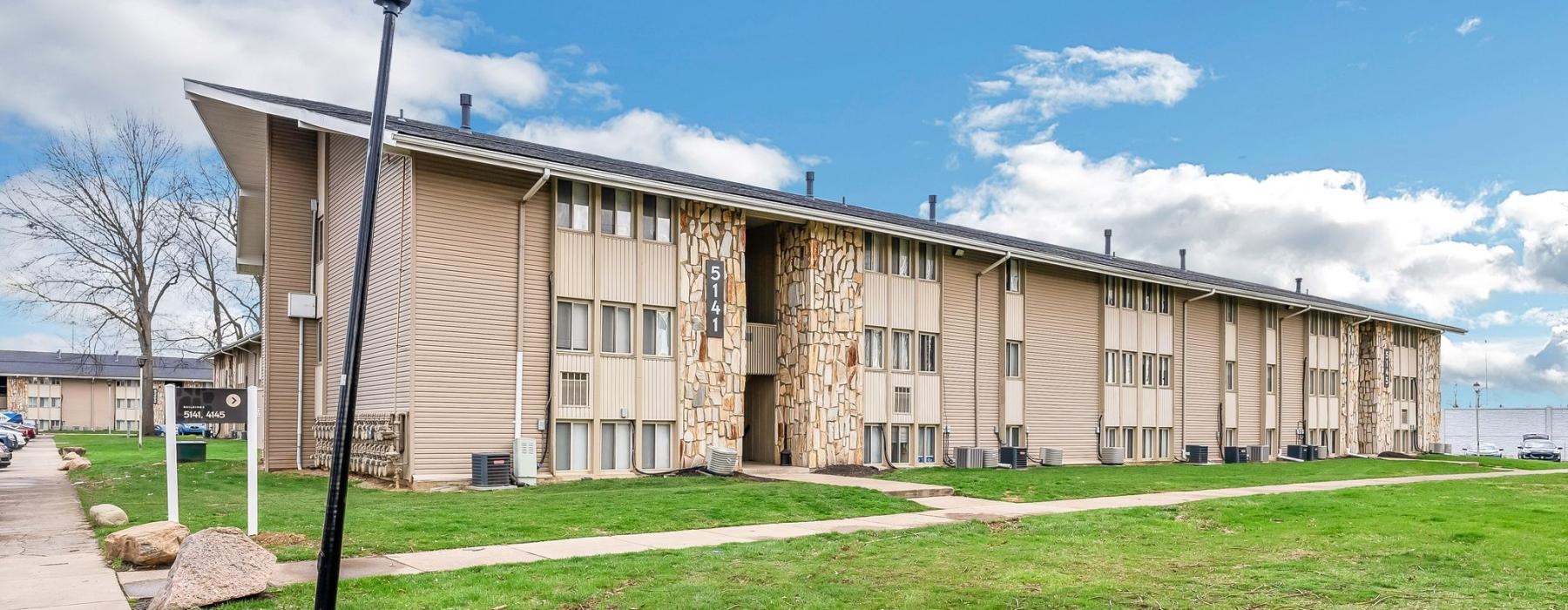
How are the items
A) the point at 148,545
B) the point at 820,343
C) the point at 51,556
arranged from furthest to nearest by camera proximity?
the point at 820,343 < the point at 51,556 < the point at 148,545

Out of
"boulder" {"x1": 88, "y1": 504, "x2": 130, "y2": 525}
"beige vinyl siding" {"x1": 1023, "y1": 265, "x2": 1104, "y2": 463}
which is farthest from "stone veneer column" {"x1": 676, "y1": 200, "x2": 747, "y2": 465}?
"boulder" {"x1": 88, "y1": 504, "x2": 130, "y2": 525}

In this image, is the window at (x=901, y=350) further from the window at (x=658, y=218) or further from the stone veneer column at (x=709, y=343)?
the window at (x=658, y=218)

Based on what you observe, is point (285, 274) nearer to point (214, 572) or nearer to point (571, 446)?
point (571, 446)

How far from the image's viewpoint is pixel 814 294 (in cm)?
2716

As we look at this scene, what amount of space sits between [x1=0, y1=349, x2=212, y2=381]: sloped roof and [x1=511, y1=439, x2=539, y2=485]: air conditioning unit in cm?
7935

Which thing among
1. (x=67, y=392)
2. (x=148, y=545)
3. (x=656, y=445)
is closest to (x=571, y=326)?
(x=656, y=445)

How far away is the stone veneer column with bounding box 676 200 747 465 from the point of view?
974 inches

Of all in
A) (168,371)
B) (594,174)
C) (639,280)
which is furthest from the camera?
(168,371)

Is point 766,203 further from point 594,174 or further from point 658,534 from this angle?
point 658,534

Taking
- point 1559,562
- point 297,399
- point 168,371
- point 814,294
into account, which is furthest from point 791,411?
point 168,371

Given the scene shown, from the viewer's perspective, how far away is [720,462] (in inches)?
959

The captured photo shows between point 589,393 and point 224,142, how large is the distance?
40.1 ft

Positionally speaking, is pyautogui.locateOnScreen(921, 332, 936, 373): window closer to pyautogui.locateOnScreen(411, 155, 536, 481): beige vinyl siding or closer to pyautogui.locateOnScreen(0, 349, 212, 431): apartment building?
pyautogui.locateOnScreen(411, 155, 536, 481): beige vinyl siding

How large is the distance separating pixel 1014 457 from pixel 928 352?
3933 mm
